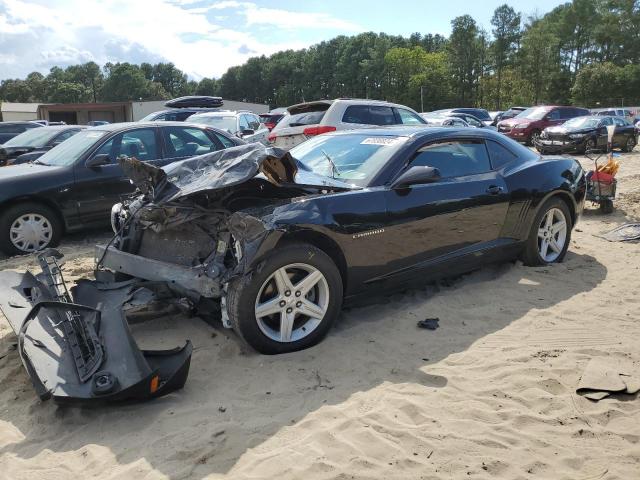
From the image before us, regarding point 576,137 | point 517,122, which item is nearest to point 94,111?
point 517,122

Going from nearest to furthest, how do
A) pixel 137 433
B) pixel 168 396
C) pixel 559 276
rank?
pixel 137 433 < pixel 168 396 < pixel 559 276

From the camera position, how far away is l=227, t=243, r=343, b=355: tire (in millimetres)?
3547

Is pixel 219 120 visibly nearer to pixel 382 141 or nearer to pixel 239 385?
pixel 382 141

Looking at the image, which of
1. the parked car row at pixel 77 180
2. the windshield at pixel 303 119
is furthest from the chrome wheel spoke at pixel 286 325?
the windshield at pixel 303 119

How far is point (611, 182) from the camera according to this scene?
8367 millimetres

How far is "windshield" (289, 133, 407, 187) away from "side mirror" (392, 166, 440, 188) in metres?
0.23

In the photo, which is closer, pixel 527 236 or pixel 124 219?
pixel 124 219

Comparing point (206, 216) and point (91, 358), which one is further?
point (206, 216)

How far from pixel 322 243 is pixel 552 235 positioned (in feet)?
10.1

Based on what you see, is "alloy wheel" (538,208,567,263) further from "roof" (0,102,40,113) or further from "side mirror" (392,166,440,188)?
"roof" (0,102,40,113)

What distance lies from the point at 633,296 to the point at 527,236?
42.8 inches

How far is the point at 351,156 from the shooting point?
474 centimetres

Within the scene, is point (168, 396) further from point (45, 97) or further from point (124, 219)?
point (45, 97)

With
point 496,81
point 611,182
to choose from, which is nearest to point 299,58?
point 496,81
